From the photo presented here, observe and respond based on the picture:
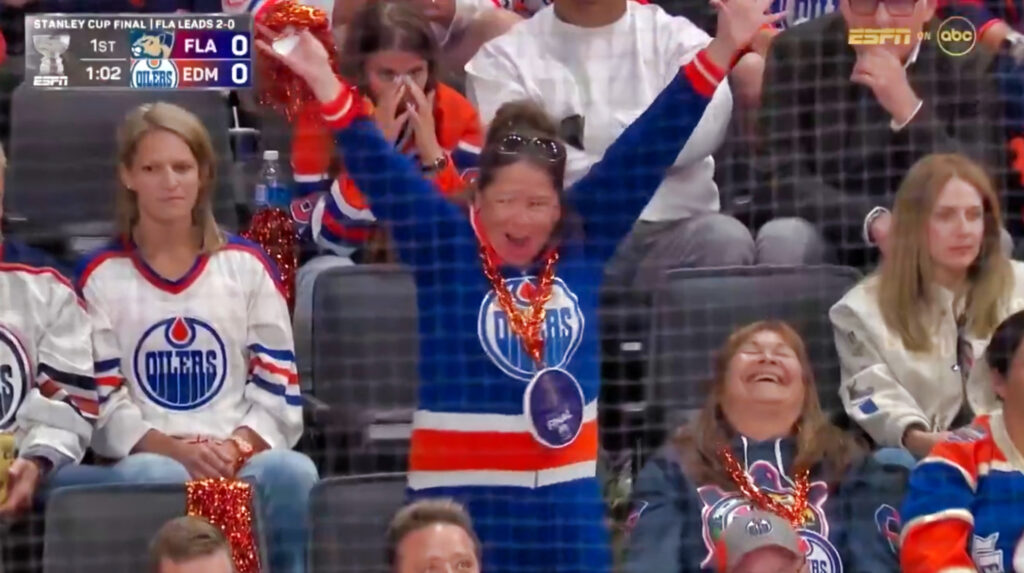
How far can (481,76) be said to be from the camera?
2.89 m

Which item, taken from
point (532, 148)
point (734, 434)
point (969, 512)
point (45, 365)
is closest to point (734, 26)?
point (532, 148)

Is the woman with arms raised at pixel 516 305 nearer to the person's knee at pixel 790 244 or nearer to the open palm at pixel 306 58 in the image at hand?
the open palm at pixel 306 58

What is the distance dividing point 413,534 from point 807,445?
1.82 feet

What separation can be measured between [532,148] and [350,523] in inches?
21.5

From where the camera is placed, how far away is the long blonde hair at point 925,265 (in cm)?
260

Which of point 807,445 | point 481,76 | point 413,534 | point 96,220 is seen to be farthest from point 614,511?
point 96,220

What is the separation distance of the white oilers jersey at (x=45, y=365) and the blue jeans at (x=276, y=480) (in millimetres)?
85

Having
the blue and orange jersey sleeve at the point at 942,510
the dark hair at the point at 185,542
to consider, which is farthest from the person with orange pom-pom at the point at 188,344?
the blue and orange jersey sleeve at the point at 942,510

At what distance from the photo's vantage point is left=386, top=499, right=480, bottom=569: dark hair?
7.04ft

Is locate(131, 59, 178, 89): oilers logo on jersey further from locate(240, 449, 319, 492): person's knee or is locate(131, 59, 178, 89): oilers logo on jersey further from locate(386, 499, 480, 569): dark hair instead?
locate(386, 499, 480, 569): dark hair

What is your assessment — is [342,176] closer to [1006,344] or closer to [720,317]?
[720,317]

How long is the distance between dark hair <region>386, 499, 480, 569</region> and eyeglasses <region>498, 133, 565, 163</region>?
424 millimetres

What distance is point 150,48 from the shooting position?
2725mm

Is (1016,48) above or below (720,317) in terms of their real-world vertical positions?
above
